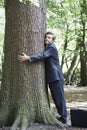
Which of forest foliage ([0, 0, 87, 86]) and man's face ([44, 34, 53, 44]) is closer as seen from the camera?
man's face ([44, 34, 53, 44])

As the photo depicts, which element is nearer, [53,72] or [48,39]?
[53,72]

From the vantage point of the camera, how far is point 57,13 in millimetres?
18750

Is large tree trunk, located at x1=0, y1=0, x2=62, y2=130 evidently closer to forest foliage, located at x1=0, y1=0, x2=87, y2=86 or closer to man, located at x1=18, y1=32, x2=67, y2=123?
man, located at x1=18, y1=32, x2=67, y2=123

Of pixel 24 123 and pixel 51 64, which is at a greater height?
pixel 51 64

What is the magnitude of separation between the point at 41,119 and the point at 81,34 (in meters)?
16.4

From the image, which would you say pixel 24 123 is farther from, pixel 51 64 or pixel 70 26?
pixel 70 26

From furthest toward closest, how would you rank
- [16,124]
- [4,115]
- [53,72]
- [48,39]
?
[48,39]
[53,72]
[4,115]
[16,124]

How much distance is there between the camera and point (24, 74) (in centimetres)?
681

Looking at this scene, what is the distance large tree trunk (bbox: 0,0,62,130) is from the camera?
6.81 meters

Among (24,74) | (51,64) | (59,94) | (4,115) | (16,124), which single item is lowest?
(16,124)

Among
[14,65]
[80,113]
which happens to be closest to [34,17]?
[14,65]

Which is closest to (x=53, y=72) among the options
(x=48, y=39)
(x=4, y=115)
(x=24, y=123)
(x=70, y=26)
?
(x=48, y=39)

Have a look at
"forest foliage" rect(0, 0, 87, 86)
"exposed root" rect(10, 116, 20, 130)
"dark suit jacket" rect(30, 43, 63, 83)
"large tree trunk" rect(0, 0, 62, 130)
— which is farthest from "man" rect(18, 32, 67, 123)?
"forest foliage" rect(0, 0, 87, 86)

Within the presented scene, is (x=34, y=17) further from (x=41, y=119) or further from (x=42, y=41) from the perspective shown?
(x=41, y=119)
